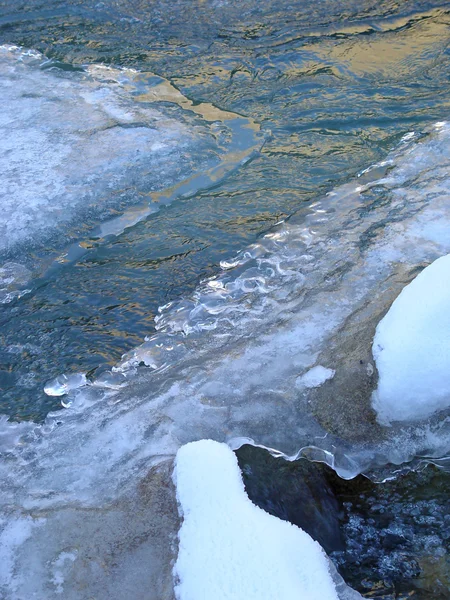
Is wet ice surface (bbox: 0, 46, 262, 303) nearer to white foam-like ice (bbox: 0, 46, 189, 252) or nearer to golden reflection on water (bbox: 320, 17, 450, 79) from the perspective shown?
white foam-like ice (bbox: 0, 46, 189, 252)

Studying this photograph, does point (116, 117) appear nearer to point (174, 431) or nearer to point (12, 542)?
point (174, 431)

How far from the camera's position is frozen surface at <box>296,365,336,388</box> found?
111 inches

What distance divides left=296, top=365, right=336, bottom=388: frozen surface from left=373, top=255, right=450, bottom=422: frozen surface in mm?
238

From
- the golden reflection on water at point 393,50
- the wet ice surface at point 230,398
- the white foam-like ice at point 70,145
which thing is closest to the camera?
the wet ice surface at point 230,398

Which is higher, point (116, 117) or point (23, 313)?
point (116, 117)

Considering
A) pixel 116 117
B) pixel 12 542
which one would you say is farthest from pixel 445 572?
pixel 116 117

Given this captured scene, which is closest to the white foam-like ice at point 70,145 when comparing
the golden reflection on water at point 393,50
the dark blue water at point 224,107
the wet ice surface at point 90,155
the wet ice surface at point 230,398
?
the wet ice surface at point 90,155

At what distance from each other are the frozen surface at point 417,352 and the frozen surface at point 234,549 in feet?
2.17

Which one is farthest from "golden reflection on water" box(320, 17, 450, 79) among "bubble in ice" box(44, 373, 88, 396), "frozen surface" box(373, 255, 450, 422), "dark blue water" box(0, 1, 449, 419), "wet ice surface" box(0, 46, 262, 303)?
"bubble in ice" box(44, 373, 88, 396)

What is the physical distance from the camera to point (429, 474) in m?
2.66

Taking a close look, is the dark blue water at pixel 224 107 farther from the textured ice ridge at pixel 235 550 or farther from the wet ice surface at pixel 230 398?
the textured ice ridge at pixel 235 550

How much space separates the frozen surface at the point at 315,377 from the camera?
2824 millimetres

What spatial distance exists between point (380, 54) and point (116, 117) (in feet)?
7.26

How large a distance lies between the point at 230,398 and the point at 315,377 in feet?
1.15
